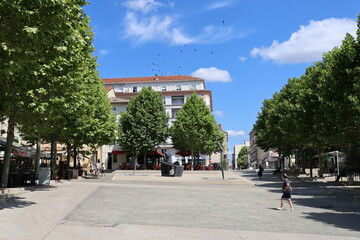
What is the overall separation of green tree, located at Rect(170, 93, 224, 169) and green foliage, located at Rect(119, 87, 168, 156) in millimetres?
2439

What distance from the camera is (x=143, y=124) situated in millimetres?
57250

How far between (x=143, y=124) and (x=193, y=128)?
25.5 feet

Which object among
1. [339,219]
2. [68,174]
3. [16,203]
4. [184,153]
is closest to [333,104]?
[339,219]

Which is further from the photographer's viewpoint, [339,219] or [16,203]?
[16,203]

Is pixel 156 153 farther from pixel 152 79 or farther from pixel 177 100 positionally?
pixel 152 79

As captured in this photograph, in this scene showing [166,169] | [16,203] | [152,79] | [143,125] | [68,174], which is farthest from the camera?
[152,79]

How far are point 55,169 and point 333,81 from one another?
2020 centimetres

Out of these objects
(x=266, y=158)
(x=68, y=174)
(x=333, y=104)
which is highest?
(x=333, y=104)

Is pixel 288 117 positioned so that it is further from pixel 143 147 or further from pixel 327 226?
pixel 143 147

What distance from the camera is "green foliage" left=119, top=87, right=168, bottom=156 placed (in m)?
56.8

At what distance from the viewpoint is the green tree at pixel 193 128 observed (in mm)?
57812

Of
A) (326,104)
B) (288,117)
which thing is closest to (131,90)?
(288,117)

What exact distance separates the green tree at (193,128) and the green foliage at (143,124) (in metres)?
2.44

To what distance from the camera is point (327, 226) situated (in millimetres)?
10375
